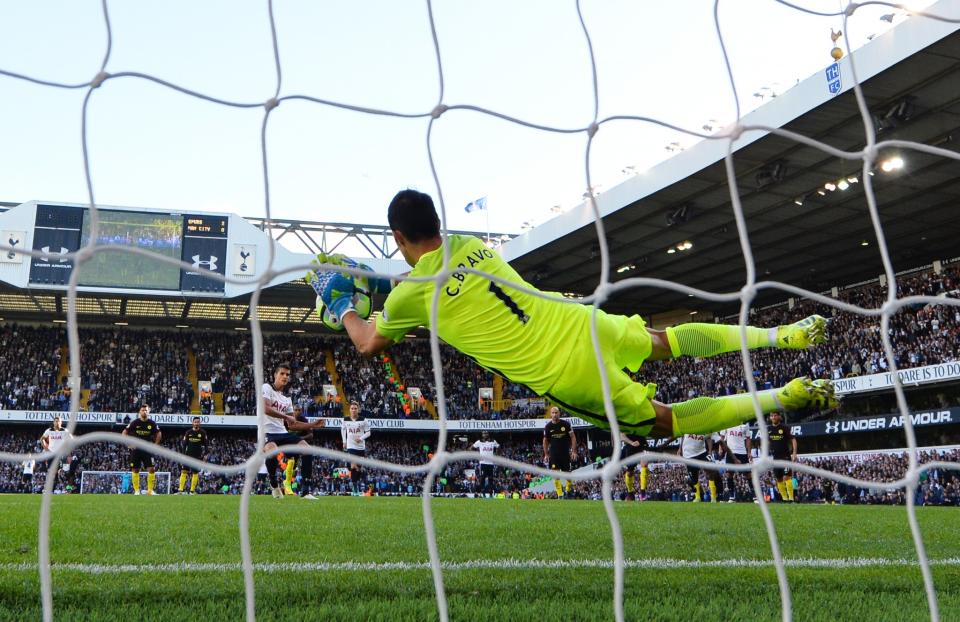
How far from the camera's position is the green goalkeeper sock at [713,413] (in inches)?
165

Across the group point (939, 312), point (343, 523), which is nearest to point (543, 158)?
point (343, 523)

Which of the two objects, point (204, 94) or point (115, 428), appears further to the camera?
point (115, 428)

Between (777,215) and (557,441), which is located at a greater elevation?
(777,215)

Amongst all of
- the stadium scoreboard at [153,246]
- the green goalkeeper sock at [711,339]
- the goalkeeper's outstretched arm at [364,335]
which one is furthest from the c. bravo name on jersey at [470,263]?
the stadium scoreboard at [153,246]

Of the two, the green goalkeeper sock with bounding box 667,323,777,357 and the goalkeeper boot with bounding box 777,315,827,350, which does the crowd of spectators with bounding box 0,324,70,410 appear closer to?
the green goalkeeper sock with bounding box 667,323,777,357

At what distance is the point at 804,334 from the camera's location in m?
4.00

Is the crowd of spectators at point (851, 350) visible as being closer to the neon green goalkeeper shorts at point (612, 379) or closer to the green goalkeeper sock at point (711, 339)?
the green goalkeeper sock at point (711, 339)

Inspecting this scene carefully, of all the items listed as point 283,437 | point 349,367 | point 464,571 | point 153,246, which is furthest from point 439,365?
point 349,367

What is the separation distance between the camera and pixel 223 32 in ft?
10.6

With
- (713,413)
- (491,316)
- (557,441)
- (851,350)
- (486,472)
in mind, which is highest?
(851,350)

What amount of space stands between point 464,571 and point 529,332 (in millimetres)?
1169

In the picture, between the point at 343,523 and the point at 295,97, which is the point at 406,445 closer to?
the point at 343,523

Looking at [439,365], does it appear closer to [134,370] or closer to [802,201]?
[802,201]

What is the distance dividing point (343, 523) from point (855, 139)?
565 inches
